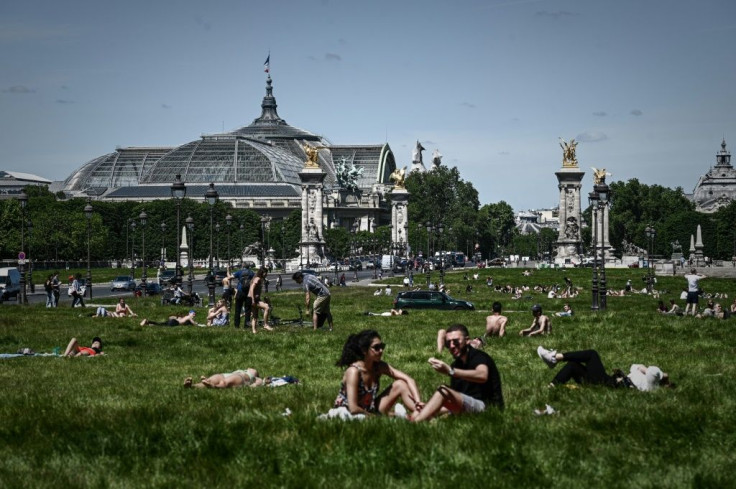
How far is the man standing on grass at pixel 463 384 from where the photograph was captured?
45.2ft

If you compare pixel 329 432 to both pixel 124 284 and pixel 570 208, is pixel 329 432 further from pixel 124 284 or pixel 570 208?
pixel 570 208

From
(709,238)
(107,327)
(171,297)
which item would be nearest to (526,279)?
(171,297)

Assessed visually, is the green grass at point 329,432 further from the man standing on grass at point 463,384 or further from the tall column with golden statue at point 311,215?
the tall column with golden statue at point 311,215

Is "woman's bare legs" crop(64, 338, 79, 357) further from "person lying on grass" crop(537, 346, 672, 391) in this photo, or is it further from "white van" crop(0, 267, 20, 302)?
"white van" crop(0, 267, 20, 302)

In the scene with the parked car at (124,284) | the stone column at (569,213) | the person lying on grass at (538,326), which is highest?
the stone column at (569,213)

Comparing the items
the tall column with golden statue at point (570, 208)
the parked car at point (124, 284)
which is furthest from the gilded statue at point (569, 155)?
the parked car at point (124, 284)

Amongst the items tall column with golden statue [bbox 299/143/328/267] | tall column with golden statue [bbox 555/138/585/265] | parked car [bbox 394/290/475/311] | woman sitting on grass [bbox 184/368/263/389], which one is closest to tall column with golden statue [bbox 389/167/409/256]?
tall column with golden statue [bbox 299/143/328/267]

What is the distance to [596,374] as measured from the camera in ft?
55.5

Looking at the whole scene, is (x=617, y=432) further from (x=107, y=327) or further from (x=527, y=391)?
(x=107, y=327)

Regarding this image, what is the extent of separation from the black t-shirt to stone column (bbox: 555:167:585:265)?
121319 millimetres

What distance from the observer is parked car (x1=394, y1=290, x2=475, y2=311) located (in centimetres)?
4817

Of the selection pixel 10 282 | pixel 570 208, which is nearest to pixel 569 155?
pixel 570 208

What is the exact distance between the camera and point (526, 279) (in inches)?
3627

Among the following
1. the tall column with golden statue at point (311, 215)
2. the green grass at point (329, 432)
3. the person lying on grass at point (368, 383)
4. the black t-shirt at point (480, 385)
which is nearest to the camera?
the green grass at point (329, 432)
